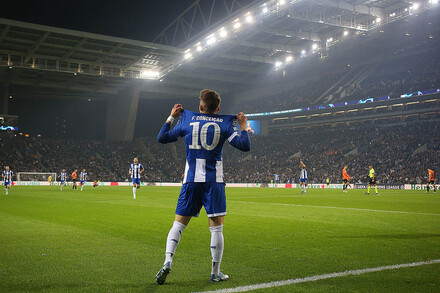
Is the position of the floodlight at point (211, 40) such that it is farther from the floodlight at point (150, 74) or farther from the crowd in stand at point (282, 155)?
the crowd in stand at point (282, 155)

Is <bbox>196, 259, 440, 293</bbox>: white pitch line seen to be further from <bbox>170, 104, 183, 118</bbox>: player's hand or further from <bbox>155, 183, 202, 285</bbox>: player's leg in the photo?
<bbox>170, 104, 183, 118</bbox>: player's hand

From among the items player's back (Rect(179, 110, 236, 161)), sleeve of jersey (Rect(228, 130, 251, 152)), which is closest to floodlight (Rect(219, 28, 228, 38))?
player's back (Rect(179, 110, 236, 161))

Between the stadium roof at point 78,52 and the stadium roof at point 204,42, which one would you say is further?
the stadium roof at point 204,42

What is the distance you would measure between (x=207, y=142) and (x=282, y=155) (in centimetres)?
5578

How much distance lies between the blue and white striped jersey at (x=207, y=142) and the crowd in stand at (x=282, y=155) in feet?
138

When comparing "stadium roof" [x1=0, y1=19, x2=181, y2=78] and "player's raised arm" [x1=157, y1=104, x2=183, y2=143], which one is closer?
"player's raised arm" [x1=157, y1=104, x2=183, y2=143]

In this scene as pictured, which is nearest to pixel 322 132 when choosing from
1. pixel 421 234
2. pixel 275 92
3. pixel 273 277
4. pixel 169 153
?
pixel 275 92

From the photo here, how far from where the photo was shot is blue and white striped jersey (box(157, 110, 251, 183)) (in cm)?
497

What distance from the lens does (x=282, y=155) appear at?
6000 cm

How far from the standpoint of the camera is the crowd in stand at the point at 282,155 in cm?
4673

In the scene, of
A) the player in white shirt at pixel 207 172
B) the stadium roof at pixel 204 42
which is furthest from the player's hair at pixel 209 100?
the stadium roof at pixel 204 42

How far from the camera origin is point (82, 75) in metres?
51.6

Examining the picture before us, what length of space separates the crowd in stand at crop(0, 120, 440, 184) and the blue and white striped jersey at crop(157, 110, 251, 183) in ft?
138

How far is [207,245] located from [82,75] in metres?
48.6
